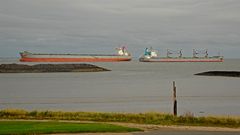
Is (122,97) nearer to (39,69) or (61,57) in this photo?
(39,69)

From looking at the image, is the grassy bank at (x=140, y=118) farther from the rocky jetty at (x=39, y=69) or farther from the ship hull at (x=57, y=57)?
the ship hull at (x=57, y=57)

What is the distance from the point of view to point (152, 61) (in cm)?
19388

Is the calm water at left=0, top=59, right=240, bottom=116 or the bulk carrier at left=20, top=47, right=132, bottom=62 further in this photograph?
→ the bulk carrier at left=20, top=47, right=132, bottom=62

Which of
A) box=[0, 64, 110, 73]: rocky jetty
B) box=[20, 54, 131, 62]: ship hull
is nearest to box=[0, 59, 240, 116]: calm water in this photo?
box=[0, 64, 110, 73]: rocky jetty

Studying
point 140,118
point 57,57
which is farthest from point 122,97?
point 57,57

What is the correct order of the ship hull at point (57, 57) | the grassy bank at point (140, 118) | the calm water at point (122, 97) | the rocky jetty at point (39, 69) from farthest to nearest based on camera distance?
the ship hull at point (57, 57)
the rocky jetty at point (39, 69)
the calm water at point (122, 97)
the grassy bank at point (140, 118)

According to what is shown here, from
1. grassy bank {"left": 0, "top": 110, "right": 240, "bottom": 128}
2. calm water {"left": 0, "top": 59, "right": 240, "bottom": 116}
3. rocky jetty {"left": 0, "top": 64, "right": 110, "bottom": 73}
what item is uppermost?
rocky jetty {"left": 0, "top": 64, "right": 110, "bottom": 73}

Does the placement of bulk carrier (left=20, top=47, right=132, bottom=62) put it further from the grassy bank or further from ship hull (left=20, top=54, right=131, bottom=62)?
the grassy bank

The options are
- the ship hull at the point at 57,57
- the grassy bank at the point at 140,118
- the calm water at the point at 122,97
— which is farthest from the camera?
the ship hull at the point at 57,57

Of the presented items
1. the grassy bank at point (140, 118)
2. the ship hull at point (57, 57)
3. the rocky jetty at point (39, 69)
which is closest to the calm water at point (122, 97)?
the grassy bank at point (140, 118)

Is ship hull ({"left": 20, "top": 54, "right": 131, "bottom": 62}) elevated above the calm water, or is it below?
above

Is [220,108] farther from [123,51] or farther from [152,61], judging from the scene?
[152,61]

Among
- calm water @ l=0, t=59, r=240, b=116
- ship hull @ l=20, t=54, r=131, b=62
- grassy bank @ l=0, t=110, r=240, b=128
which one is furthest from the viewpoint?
ship hull @ l=20, t=54, r=131, b=62

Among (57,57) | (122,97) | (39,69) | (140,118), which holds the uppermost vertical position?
(57,57)
